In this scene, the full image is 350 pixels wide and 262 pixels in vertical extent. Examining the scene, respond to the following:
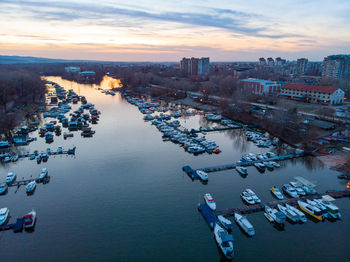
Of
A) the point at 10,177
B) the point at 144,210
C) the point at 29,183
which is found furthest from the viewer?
the point at 10,177

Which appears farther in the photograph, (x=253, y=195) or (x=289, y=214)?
(x=253, y=195)

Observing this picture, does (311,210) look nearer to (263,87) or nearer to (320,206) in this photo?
(320,206)

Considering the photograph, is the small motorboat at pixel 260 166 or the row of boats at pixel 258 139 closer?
the small motorboat at pixel 260 166

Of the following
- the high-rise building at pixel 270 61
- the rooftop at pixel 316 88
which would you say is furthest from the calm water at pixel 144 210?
the high-rise building at pixel 270 61

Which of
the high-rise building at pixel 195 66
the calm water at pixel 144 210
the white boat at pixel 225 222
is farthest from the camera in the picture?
the high-rise building at pixel 195 66

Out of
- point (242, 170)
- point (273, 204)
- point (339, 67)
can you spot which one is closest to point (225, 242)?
point (273, 204)

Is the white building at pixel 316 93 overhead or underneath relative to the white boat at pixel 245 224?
overhead

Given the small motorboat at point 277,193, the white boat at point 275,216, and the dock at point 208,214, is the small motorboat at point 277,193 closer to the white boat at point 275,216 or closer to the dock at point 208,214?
the white boat at point 275,216
